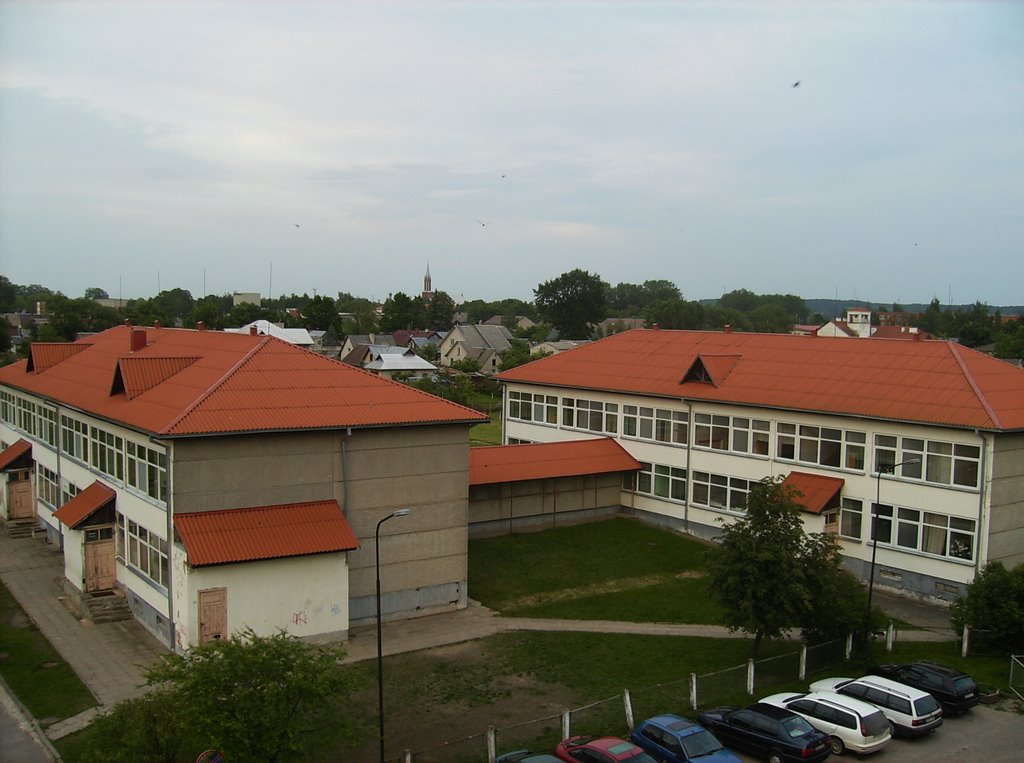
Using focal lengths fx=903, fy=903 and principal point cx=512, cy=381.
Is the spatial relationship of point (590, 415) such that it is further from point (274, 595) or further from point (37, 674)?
point (37, 674)

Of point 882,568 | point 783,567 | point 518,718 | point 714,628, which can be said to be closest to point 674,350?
point 882,568

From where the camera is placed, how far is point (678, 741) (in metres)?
18.4

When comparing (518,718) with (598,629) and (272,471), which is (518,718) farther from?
(272,471)

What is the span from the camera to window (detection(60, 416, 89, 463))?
31656 mm

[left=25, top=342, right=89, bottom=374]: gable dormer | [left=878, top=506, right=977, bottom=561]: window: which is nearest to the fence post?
[left=878, top=506, right=977, bottom=561]: window

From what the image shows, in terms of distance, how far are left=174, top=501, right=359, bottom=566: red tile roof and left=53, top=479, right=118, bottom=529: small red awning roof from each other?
5.85 meters

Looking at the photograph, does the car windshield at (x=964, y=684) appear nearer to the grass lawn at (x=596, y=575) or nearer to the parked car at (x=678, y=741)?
the parked car at (x=678, y=741)

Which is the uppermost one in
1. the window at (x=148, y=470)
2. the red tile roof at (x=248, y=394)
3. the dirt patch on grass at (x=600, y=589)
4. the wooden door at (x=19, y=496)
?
the red tile roof at (x=248, y=394)

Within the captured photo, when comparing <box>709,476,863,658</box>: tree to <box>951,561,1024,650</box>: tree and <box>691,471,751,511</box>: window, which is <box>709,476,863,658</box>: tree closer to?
<box>951,561,1024,650</box>: tree

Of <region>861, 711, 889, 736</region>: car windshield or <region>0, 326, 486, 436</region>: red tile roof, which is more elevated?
<region>0, 326, 486, 436</region>: red tile roof

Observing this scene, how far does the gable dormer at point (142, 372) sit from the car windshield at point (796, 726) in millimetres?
21139

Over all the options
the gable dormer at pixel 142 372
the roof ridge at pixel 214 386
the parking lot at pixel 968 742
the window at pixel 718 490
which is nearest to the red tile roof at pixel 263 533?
the roof ridge at pixel 214 386

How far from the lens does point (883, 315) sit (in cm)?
19500

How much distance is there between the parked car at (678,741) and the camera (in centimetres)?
1819
